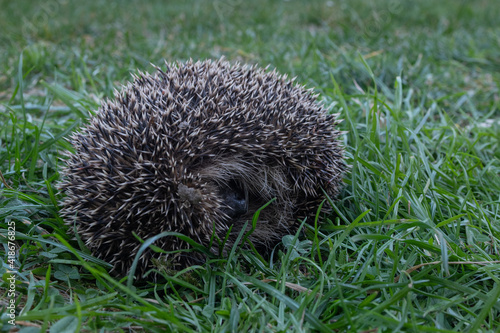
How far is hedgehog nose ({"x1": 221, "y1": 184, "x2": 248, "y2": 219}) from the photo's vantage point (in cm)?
340

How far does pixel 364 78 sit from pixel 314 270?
3674 mm

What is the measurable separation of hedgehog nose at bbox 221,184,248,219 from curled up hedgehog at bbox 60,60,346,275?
11 millimetres

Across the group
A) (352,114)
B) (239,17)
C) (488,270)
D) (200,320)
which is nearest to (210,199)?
(200,320)

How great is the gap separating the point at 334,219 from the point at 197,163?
4.41 ft

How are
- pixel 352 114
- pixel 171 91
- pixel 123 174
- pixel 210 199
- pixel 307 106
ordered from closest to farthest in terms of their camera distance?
pixel 123 174 < pixel 210 199 < pixel 171 91 < pixel 307 106 < pixel 352 114

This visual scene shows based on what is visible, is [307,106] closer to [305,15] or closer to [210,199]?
[210,199]

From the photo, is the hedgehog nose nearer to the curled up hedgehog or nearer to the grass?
the curled up hedgehog

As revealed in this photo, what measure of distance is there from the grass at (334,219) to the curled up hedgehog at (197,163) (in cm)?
22

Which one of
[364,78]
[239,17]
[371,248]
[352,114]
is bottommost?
[371,248]

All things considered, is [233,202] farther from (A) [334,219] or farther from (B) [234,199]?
(A) [334,219]

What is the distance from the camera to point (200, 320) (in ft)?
8.66

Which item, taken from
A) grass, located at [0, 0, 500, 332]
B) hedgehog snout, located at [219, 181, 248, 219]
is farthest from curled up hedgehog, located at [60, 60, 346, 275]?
grass, located at [0, 0, 500, 332]

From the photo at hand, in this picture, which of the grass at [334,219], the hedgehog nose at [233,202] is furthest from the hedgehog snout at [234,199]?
the grass at [334,219]

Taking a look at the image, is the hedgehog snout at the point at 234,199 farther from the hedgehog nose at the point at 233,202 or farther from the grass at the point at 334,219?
the grass at the point at 334,219
